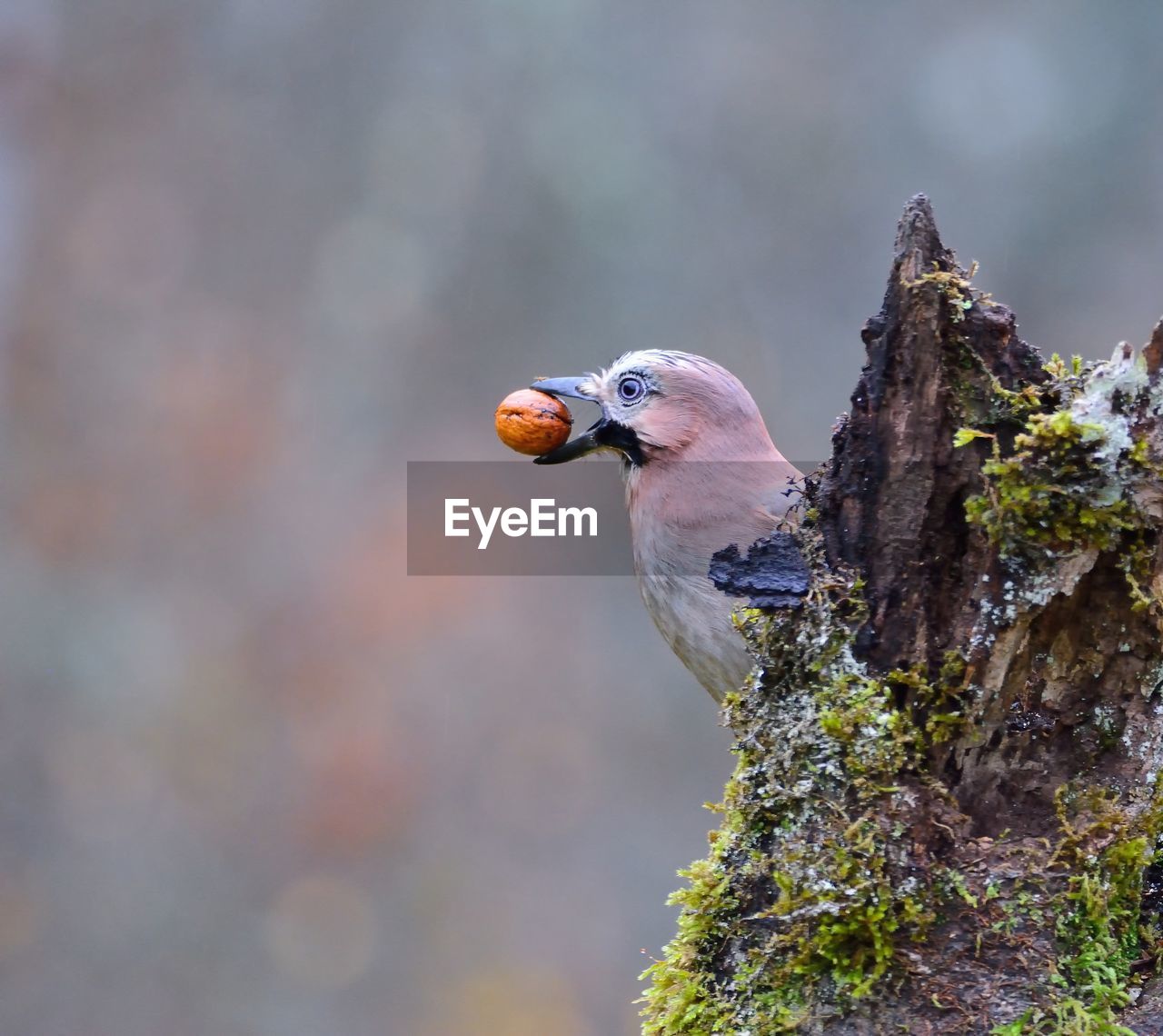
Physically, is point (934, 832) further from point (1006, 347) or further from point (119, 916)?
point (119, 916)

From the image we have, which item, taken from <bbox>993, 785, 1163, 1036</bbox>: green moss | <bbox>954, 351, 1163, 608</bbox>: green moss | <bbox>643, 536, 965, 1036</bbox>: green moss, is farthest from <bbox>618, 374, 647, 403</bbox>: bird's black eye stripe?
<bbox>993, 785, 1163, 1036</bbox>: green moss

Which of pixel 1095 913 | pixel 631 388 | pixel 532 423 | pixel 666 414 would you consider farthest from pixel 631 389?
pixel 1095 913

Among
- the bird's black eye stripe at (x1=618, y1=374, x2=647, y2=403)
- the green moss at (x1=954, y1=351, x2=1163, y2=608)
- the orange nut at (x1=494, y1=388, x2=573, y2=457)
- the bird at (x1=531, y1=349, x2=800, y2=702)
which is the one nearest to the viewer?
the green moss at (x1=954, y1=351, x2=1163, y2=608)

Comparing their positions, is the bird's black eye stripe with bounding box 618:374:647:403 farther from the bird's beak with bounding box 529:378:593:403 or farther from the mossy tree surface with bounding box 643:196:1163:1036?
the mossy tree surface with bounding box 643:196:1163:1036

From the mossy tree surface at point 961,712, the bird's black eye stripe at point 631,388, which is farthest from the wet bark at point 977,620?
the bird's black eye stripe at point 631,388

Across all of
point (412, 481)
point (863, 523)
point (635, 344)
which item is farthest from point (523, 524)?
point (863, 523)

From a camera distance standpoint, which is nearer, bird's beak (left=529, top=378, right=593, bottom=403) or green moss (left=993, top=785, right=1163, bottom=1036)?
green moss (left=993, top=785, right=1163, bottom=1036)

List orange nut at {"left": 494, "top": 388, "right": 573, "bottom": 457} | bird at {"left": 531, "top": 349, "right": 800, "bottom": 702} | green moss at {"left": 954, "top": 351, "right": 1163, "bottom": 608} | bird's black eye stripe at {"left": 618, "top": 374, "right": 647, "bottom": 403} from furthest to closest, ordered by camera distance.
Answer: bird's black eye stripe at {"left": 618, "top": 374, "right": 647, "bottom": 403} → orange nut at {"left": 494, "top": 388, "right": 573, "bottom": 457} → bird at {"left": 531, "top": 349, "right": 800, "bottom": 702} → green moss at {"left": 954, "top": 351, "right": 1163, "bottom": 608}

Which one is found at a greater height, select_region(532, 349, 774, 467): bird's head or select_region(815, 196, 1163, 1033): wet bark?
select_region(532, 349, 774, 467): bird's head

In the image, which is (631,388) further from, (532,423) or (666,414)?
(532,423)
